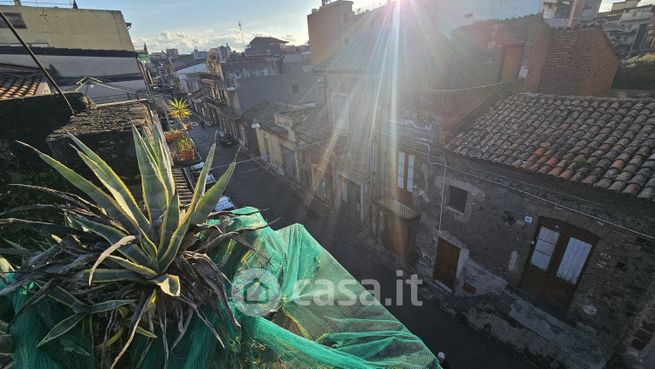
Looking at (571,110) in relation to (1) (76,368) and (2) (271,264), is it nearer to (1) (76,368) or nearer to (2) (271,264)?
(2) (271,264)

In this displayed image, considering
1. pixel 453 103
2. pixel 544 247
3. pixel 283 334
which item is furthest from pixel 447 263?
pixel 283 334

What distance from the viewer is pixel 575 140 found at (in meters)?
6.88

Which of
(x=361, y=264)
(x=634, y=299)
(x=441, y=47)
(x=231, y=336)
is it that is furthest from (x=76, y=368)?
(x=441, y=47)

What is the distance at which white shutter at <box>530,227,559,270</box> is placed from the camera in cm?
711

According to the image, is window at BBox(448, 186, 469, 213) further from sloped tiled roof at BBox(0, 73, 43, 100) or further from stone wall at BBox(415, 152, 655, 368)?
sloped tiled roof at BBox(0, 73, 43, 100)

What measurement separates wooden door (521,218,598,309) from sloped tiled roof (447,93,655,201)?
1438 mm

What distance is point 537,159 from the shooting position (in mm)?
6844

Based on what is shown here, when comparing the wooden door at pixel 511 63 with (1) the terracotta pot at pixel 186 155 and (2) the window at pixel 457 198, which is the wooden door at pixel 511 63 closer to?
(2) the window at pixel 457 198

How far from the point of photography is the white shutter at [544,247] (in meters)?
7.11

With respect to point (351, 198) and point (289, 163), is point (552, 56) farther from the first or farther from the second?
point (289, 163)

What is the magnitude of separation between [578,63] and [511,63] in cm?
215

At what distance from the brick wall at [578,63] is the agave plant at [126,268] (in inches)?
452

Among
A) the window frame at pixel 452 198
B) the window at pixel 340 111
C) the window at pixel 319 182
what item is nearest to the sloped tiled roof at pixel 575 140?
the window frame at pixel 452 198

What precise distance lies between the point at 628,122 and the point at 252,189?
58.8 ft
